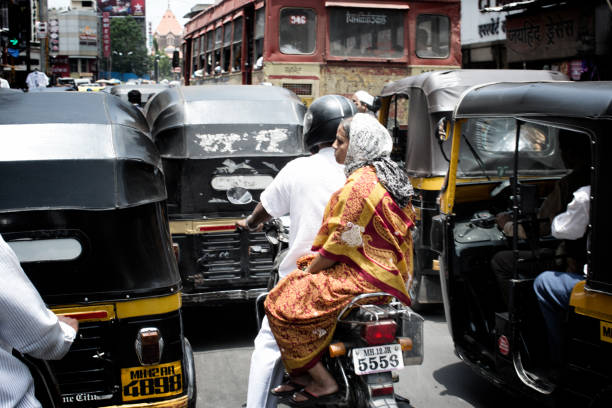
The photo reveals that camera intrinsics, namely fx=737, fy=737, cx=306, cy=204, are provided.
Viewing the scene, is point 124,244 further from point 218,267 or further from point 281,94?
point 281,94

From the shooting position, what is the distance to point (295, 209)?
381cm

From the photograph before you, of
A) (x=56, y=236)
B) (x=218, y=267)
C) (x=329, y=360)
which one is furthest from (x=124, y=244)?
(x=218, y=267)

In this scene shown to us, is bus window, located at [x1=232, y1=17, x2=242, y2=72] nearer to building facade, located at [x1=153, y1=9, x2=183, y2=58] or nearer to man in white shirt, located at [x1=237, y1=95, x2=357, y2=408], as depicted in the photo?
man in white shirt, located at [x1=237, y1=95, x2=357, y2=408]

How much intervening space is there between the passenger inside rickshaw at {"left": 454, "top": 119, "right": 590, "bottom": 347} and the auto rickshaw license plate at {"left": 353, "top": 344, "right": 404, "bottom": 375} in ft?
4.19

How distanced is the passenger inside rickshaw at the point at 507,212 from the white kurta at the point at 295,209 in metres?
1.23

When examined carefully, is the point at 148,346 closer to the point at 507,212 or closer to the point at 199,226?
the point at 507,212

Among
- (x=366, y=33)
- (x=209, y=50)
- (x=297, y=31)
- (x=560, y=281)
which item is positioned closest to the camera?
(x=560, y=281)

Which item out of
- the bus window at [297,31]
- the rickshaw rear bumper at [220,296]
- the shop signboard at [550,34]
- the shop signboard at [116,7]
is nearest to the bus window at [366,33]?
the bus window at [297,31]

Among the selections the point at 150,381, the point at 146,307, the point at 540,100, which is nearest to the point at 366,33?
the point at 540,100

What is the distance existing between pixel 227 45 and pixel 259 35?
225 centimetres

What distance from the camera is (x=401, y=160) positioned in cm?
834

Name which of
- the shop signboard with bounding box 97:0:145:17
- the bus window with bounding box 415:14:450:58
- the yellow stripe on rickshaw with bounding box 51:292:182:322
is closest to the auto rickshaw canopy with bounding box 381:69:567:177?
the yellow stripe on rickshaw with bounding box 51:292:182:322

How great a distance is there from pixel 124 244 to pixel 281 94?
3.73 metres

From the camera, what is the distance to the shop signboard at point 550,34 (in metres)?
14.5
